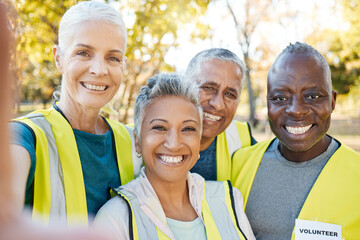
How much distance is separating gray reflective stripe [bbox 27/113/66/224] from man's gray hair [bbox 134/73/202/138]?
642 mm

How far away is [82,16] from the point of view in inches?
82.4

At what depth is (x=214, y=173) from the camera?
2.99 meters

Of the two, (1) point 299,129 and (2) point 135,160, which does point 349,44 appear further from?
(2) point 135,160

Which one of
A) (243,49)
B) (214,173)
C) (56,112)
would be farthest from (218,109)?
(243,49)

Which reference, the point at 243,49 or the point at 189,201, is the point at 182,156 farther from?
the point at 243,49

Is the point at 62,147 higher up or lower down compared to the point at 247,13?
lower down

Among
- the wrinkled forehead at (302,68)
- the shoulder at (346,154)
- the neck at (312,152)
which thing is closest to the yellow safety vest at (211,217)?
the neck at (312,152)

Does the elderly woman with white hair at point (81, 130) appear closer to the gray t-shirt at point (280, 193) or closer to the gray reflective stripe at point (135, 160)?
the gray reflective stripe at point (135, 160)

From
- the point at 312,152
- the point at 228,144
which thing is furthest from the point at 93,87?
the point at 312,152

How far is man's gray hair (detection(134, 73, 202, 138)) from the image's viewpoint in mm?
2322

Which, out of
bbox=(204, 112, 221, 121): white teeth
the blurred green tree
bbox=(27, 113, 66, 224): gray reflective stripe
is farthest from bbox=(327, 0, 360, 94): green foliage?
bbox=(27, 113, 66, 224): gray reflective stripe

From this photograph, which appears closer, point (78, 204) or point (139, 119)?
point (78, 204)

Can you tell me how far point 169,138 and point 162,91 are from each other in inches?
13.9

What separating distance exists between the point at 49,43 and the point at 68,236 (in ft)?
20.1
